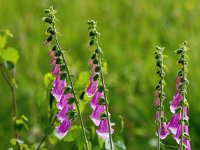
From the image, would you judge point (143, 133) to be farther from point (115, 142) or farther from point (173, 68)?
point (115, 142)

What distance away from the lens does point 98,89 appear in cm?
196

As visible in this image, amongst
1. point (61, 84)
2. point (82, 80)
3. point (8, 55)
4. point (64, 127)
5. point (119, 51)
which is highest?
point (119, 51)

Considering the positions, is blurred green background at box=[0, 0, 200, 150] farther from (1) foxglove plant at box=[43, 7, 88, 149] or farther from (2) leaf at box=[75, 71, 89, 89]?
(1) foxglove plant at box=[43, 7, 88, 149]

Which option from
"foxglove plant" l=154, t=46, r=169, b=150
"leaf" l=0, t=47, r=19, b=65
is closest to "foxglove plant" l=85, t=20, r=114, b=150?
"foxglove plant" l=154, t=46, r=169, b=150

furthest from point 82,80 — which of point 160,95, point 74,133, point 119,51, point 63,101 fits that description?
point 119,51

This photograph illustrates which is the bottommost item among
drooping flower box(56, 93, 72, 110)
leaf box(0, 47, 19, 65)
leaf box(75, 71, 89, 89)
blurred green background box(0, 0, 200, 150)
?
drooping flower box(56, 93, 72, 110)

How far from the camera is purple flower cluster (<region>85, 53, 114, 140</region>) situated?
1928mm

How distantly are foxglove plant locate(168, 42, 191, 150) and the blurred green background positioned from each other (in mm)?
2002

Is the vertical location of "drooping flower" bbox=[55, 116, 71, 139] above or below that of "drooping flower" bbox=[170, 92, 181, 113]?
below

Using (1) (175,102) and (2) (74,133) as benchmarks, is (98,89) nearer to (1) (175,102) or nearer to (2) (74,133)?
(1) (175,102)

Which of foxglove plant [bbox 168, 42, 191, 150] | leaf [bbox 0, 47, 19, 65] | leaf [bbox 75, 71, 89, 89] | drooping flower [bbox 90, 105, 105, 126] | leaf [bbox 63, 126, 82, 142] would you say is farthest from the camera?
leaf [bbox 0, 47, 19, 65]

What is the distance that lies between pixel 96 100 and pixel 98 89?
0.07 meters

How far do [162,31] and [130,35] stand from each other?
13.7 inches

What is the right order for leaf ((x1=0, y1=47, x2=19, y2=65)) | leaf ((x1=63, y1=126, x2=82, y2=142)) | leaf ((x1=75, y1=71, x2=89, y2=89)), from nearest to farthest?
leaf ((x1=63, y1=126, x2=82, y2=142))
leaf ((x1=75, y1=71, x2=89, y2=89))
leaf ((x1=0, y1=47, x2=19, y2=65))
